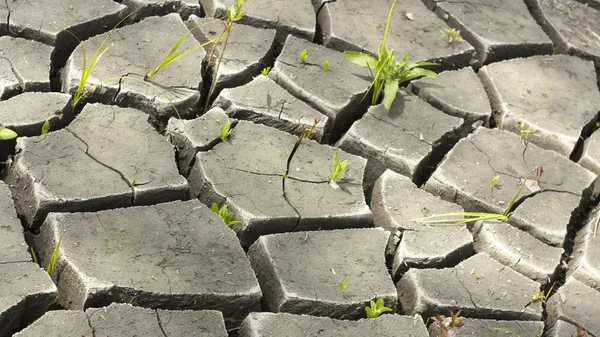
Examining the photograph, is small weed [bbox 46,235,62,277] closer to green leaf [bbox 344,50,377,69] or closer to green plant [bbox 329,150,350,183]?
green plant [bbox 329,150,350,183]

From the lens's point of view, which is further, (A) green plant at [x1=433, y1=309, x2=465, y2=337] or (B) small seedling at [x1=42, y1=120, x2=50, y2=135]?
(B) small seedling at [x1=42, y1=120, x2=50, y2=135]

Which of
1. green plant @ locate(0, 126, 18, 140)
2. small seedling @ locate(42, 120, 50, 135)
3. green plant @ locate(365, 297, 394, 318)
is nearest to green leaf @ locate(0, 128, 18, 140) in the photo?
green plant @ locate(0, 126, 18, 140)

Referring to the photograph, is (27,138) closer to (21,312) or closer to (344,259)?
(21,312)

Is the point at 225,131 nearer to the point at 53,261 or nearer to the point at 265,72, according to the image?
the point at 265,72

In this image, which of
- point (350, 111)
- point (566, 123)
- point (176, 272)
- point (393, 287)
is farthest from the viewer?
point (566, 123)

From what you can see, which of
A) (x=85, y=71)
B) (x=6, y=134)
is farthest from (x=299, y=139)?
(x=6, y=134)

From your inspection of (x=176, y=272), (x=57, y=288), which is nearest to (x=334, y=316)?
(x=176, y=272)

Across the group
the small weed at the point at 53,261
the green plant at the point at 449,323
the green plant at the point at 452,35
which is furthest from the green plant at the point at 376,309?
the green plant at the point at 452,35
